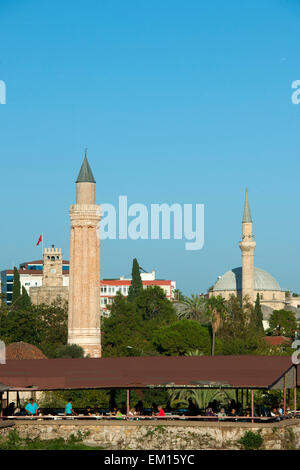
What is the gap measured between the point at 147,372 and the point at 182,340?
54.5m

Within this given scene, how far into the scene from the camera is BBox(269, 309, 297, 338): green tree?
165875 millimetres

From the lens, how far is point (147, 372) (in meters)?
47.7

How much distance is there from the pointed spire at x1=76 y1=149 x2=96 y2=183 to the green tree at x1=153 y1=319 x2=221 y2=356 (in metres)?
19.8

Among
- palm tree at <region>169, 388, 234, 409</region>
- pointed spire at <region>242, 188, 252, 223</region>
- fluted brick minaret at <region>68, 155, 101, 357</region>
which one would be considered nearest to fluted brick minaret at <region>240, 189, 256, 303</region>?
pointed spire at <region>242, 188, 252, 223</region>

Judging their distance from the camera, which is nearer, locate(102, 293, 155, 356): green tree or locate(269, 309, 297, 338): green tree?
locate(102, 293, 155, 356): green tree

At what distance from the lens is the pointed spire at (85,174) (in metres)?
97.9

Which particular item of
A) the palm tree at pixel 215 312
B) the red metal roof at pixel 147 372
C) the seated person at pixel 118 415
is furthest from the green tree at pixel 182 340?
the seated person at pixel 118 415

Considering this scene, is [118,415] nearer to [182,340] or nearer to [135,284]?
[182,340]

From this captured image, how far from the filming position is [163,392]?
65.1m

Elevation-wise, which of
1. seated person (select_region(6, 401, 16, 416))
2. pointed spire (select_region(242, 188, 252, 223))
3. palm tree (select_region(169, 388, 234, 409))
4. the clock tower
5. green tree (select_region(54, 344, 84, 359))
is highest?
pointed spire (select_region(242, 188, 252, 223))

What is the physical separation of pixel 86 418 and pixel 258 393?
18.1 metres

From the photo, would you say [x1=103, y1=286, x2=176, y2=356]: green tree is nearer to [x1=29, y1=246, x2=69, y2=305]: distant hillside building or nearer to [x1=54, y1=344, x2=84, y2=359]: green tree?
[x1=54, y1=344, x2=84, y2=359]: green tree
